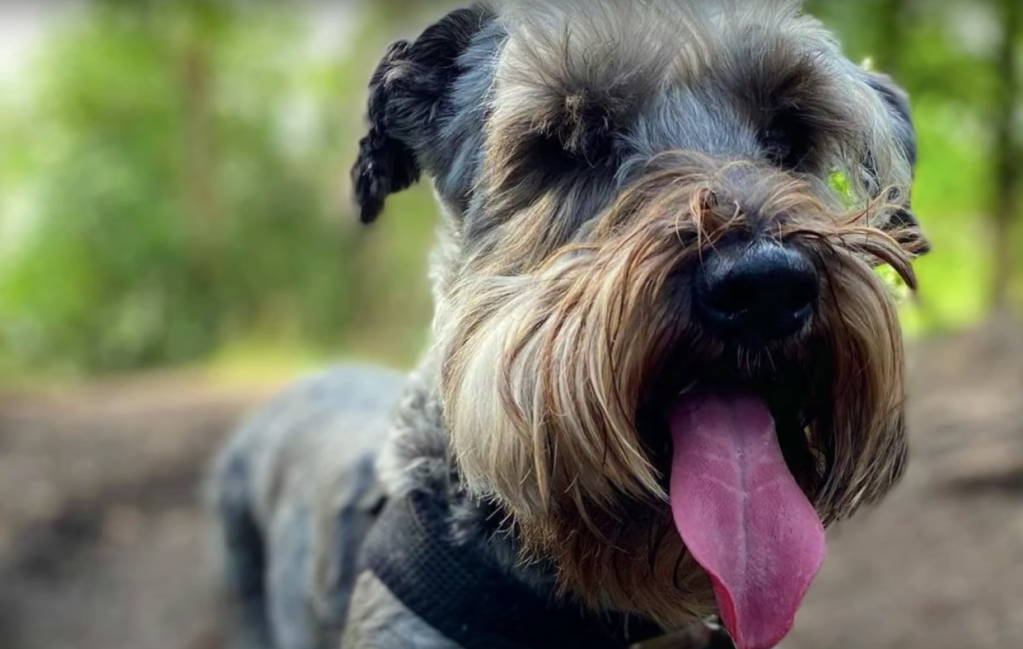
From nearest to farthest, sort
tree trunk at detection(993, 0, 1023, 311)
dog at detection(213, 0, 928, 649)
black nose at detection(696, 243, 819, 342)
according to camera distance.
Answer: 1. black nose at detection(696, 243, 819, 342)
2. dog at detection(213, 0, 928, 649)
3. tree trunk at detection(993, 0, 1023, 311)

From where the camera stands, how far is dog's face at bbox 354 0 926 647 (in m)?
2.23

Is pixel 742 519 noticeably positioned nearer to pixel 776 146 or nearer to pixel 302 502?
pixel 776 146

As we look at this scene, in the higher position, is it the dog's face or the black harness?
the dog's face

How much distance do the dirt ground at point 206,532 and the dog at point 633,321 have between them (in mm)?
2337

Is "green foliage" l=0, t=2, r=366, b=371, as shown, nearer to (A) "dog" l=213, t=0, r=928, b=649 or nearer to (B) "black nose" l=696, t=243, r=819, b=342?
(A) "dog" l=213, t=0, r=928, b=649

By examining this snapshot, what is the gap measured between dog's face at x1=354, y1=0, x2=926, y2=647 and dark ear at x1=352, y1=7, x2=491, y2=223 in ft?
0.39

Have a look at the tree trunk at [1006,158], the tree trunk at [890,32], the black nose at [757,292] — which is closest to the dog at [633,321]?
the black nose at [757,292]

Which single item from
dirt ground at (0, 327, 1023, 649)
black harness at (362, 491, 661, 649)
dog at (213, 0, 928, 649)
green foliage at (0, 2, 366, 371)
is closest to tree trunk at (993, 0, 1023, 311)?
dirt ground at (0, 327, 1023, 649)

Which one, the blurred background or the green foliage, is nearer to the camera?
the blurred background

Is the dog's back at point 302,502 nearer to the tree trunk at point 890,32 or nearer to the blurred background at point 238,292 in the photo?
the blurred background at point 238,292

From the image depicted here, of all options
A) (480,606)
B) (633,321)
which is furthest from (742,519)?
(480,606)

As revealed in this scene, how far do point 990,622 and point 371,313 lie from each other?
14270mm

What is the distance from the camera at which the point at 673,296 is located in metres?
2.20

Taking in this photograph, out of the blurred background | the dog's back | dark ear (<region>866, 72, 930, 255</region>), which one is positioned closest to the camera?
dark ear (<region>866, 72, 930, 255</region>)
